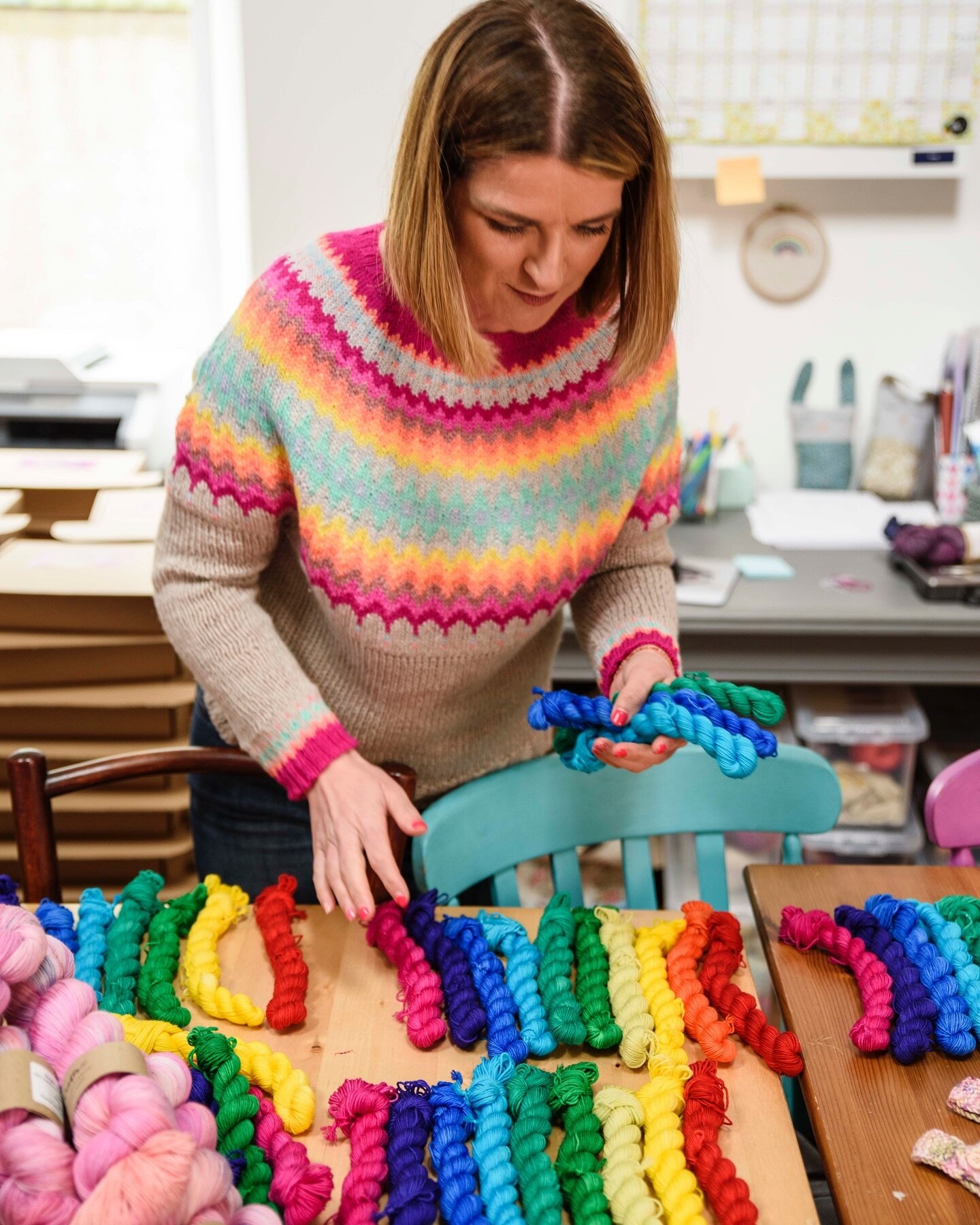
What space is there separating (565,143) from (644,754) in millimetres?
495

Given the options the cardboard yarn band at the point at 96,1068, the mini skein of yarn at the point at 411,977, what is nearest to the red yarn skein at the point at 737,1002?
the mini skein of yarn at the point at 411,977

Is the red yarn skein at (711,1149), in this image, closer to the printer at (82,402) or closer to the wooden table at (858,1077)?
the wooden table at (858,1077)

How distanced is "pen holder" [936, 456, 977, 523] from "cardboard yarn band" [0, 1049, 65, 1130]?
1.92 m

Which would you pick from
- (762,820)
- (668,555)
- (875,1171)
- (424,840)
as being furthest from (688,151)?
(875,1171)

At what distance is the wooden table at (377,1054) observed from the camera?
31.4 inches

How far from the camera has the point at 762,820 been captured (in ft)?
4.07

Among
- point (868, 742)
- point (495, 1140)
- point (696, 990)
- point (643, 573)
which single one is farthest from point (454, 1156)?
point (868, 742)

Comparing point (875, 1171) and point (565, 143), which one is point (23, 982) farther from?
point (565, 143)

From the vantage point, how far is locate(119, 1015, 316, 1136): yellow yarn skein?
2.71ft

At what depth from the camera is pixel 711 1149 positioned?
0.79 meters

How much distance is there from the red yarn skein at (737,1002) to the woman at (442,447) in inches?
6.3

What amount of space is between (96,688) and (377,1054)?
41.4 inches

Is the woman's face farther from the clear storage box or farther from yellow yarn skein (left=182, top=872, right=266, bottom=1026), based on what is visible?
the clear storage box

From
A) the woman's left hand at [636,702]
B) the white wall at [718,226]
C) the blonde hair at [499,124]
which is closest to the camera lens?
the blonde hair at [499,124]
